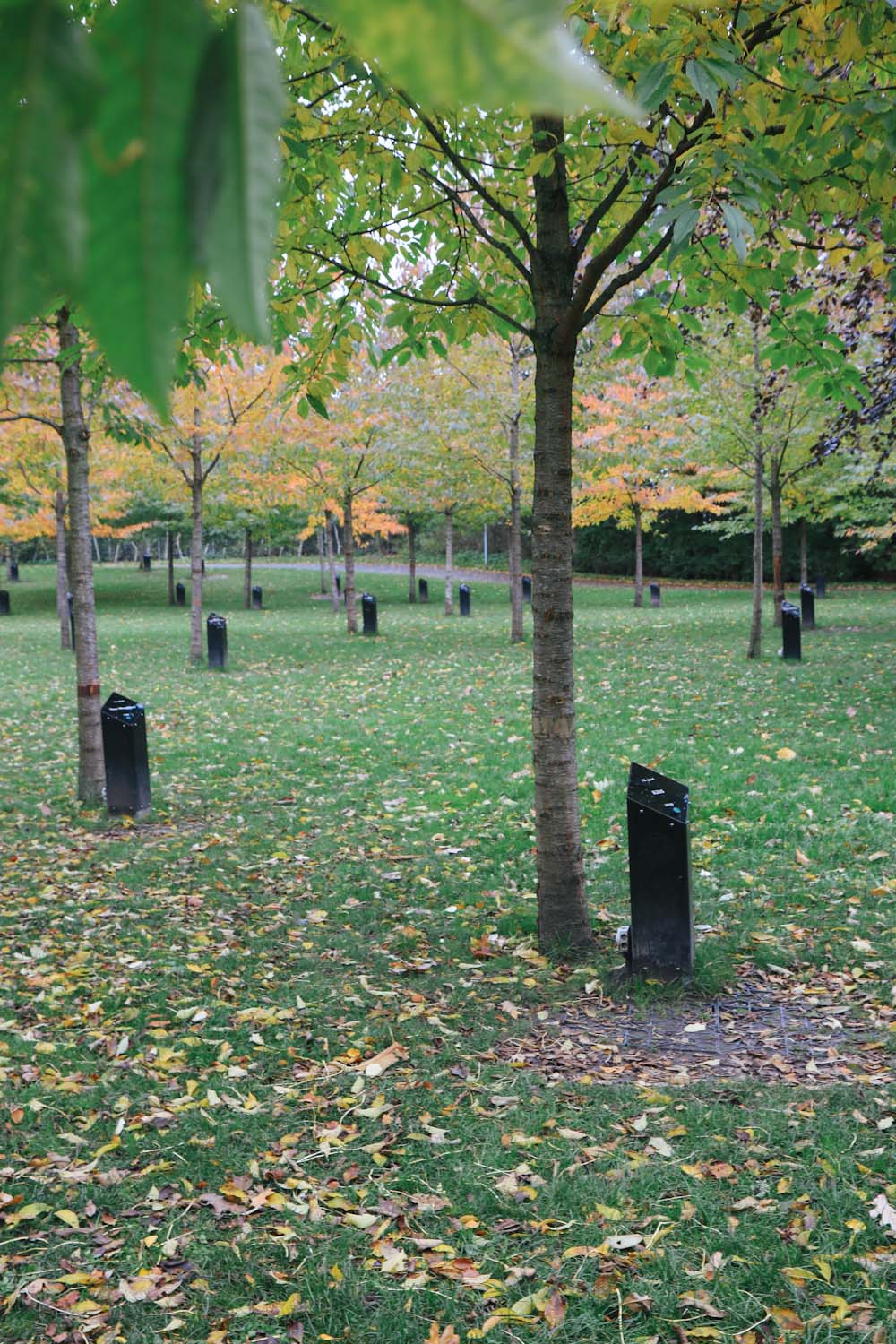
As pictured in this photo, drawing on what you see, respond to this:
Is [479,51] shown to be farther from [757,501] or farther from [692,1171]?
[757,501]

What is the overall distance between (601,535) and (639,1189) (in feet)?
147

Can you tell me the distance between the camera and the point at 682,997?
5.18 meters

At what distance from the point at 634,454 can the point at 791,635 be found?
31.5 feet

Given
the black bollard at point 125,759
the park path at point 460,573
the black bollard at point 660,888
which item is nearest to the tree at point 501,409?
the black bollard at point 125,759

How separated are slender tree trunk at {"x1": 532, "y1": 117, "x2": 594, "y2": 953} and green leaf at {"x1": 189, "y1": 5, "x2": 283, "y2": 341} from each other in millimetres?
4869

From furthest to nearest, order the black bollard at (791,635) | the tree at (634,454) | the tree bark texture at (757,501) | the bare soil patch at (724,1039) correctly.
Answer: the tree at (634,454) → the tree bark texture at (757,501) → the black bollard at (791,635) → the bare soil patch at (724,1039)

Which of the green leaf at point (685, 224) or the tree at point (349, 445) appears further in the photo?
the tree at point (349, 445)

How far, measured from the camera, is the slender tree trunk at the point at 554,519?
5297 millimetres

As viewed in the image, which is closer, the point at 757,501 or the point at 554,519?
the point at 554,519

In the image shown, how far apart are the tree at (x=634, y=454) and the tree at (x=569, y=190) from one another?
41.3 feet

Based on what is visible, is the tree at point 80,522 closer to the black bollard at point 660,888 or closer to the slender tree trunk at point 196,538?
the black bollard at point 660,888

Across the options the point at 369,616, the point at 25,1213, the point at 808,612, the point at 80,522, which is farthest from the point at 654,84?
the point at 369,616

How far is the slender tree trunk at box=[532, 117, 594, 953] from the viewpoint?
5.30 metres

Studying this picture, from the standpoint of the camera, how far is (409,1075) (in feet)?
14.7
